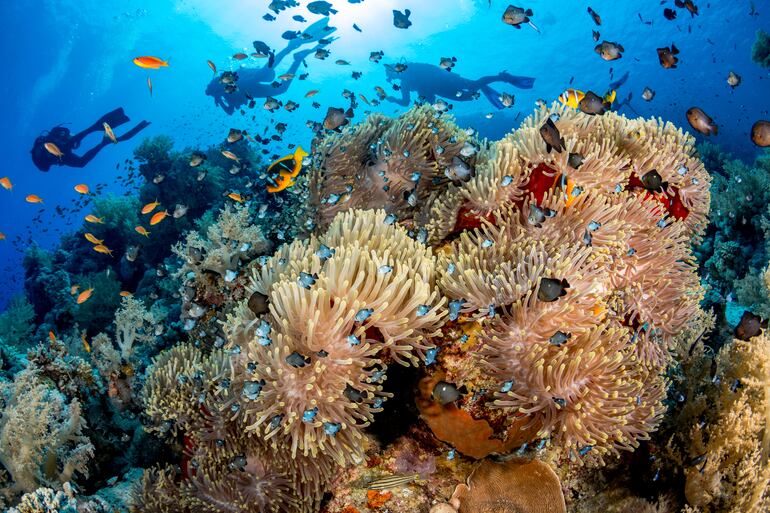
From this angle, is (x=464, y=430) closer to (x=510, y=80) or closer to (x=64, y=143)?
(x=64, y=143)

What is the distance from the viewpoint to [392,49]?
59531 millimetres

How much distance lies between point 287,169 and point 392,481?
15.3 feet

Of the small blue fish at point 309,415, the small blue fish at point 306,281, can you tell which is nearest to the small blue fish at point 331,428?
the small blue fish at point 309,415

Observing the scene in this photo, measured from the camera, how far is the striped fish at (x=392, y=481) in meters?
3.23

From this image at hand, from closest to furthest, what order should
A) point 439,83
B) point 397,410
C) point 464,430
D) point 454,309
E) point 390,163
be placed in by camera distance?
1. point 454,309
2. point 464,430
3. point 397,410
4. point 390,163
5. point 439,83

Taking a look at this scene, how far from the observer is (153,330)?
277 inches

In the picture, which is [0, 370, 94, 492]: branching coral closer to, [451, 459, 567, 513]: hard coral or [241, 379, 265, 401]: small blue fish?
[241, 379, 265, 401]: small blue fish

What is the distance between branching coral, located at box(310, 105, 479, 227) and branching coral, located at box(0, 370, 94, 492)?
3675 mm

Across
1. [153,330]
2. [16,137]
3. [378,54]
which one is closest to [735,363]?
[153,330]

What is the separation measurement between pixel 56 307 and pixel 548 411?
1437 centimetres

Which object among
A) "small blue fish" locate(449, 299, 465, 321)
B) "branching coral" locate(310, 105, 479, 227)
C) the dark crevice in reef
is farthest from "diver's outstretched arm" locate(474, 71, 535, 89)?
"small blue fish" locate(449, 299, 465, 321)

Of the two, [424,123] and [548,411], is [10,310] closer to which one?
[424,123]

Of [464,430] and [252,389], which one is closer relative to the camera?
[252,389]

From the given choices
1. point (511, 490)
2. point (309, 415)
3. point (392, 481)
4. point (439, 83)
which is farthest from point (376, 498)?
point (439, 83)
